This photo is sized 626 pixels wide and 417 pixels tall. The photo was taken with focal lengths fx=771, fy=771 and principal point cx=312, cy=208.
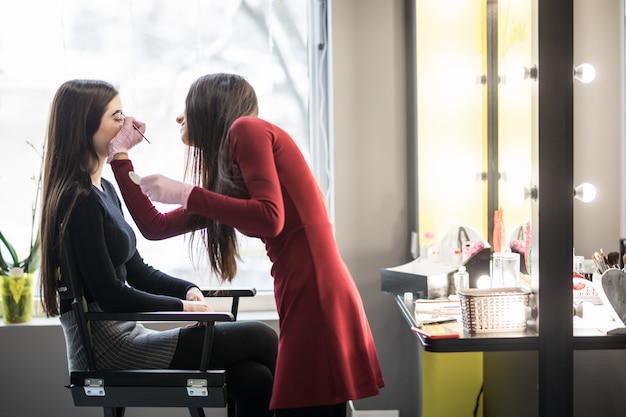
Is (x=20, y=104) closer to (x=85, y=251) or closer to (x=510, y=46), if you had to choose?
(x=85, y=251)

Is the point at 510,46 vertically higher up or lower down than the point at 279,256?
higher up

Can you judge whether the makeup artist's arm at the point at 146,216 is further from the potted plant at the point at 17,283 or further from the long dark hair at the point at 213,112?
the potted plant at the point at 17,283

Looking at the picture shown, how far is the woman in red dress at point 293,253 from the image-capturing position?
160cm

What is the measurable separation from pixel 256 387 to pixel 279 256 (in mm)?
491

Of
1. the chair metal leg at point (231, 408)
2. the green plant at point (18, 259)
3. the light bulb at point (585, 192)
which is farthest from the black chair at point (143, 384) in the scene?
the green plant at point (18, 259)

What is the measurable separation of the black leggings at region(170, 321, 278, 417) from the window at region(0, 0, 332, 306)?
0.99 m

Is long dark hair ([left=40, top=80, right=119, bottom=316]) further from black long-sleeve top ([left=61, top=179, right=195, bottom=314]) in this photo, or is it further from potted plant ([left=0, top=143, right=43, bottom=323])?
potted plant ([left=0, top=143, right=43, bottom=323])

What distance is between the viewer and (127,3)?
9.93 feet

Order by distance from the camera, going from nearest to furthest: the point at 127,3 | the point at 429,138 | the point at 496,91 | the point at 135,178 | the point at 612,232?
the point at 135,178, the point at 612,232, the point at 496,91, the point at 429,138, the point at 127,3

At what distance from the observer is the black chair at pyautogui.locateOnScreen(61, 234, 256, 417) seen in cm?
192

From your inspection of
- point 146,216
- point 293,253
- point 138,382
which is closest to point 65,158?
point 146,216

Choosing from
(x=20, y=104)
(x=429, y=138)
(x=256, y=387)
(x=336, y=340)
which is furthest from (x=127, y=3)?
(x=336, y=340)

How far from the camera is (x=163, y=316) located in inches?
74.6

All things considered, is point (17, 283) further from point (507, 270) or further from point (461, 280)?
point (507, 270)
